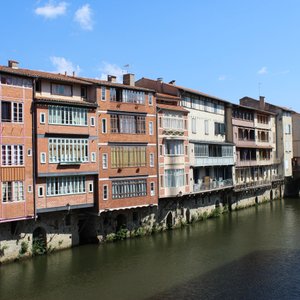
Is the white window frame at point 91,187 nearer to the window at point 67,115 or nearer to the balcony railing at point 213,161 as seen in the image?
the window at point 67,115

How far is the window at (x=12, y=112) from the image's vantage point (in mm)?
36750

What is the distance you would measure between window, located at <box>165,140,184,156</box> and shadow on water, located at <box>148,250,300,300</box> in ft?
56.2

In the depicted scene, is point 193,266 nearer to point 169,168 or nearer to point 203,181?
point 169,168

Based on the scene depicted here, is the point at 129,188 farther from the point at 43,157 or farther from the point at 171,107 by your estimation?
the point at 171,107

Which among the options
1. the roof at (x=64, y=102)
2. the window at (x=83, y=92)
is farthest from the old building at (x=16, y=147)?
the window at (x=83, y=92)

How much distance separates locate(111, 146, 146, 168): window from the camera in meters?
45.7

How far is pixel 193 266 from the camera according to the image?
3675cm

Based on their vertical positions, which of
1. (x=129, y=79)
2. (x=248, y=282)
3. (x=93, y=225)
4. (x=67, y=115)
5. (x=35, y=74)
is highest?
(x=129, y=79)


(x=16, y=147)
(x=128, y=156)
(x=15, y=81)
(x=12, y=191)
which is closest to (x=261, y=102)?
(x=128, y=156)

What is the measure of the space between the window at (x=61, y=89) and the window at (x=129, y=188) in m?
9.95

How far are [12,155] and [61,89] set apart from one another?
834cm

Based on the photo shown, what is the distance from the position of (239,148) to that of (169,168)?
24811 millimetres

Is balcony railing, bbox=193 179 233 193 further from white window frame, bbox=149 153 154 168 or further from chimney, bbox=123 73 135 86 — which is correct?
chimney, bbox=123 73 135 86

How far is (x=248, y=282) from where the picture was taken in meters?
32.4
